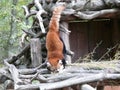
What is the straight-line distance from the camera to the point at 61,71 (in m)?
5.08

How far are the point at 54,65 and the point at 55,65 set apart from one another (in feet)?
0.05

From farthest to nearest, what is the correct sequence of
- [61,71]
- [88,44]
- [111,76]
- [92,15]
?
[88,44] < [92,15] < [61,71] < [111,76]

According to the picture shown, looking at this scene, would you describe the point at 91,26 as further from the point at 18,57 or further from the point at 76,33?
the point at 18,57

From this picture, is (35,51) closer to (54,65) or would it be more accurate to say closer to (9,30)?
(54,65)

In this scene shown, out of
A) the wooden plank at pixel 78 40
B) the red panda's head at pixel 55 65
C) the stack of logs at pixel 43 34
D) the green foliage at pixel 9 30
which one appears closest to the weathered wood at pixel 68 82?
the stack of logs at pixel 43 34

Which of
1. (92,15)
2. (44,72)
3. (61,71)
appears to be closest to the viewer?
(61,71)

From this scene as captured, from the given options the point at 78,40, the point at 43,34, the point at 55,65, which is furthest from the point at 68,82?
the point at 78,40

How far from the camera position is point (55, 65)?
524cm

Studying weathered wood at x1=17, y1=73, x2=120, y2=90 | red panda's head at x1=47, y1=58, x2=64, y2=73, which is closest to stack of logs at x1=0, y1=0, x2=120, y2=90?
red panda's head at x1=47, y1=58, x2=64, y2=73

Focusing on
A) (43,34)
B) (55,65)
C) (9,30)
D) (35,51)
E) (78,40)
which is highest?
(43,34)

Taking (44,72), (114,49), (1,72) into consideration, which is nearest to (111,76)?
(44,72)

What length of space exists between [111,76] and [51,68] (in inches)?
43.6

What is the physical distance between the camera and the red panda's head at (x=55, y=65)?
17.1 ft

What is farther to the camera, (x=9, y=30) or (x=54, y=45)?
(x=9, y=30)
